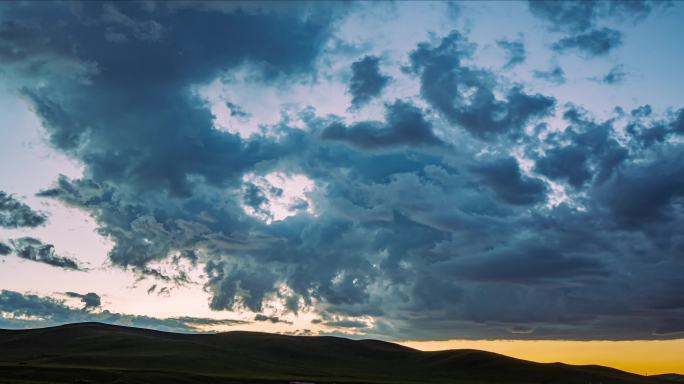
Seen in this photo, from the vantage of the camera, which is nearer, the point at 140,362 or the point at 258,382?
the point at 258,382

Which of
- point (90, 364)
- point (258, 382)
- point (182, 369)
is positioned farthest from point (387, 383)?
point (90, 364)

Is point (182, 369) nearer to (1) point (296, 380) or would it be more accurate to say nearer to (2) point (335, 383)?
(1) point (296, 380)

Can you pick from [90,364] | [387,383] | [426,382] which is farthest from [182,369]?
[426,382]

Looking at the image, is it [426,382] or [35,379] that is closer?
[35,379]

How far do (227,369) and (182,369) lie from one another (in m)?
18.3

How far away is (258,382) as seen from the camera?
510 ft

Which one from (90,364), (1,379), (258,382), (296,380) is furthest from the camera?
(90,364)

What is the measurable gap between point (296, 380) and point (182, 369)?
33.6m

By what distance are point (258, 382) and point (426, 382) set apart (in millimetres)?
61930

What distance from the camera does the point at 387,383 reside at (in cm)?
17775

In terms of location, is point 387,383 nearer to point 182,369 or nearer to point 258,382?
point 258,382

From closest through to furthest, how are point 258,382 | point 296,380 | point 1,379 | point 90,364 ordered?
point 1,379
point 258,382
point 296,380
point 90,364

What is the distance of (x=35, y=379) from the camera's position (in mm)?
132000

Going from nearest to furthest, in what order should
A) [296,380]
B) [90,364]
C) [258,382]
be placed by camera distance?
[258,382] → [296,380] → [90,364]
